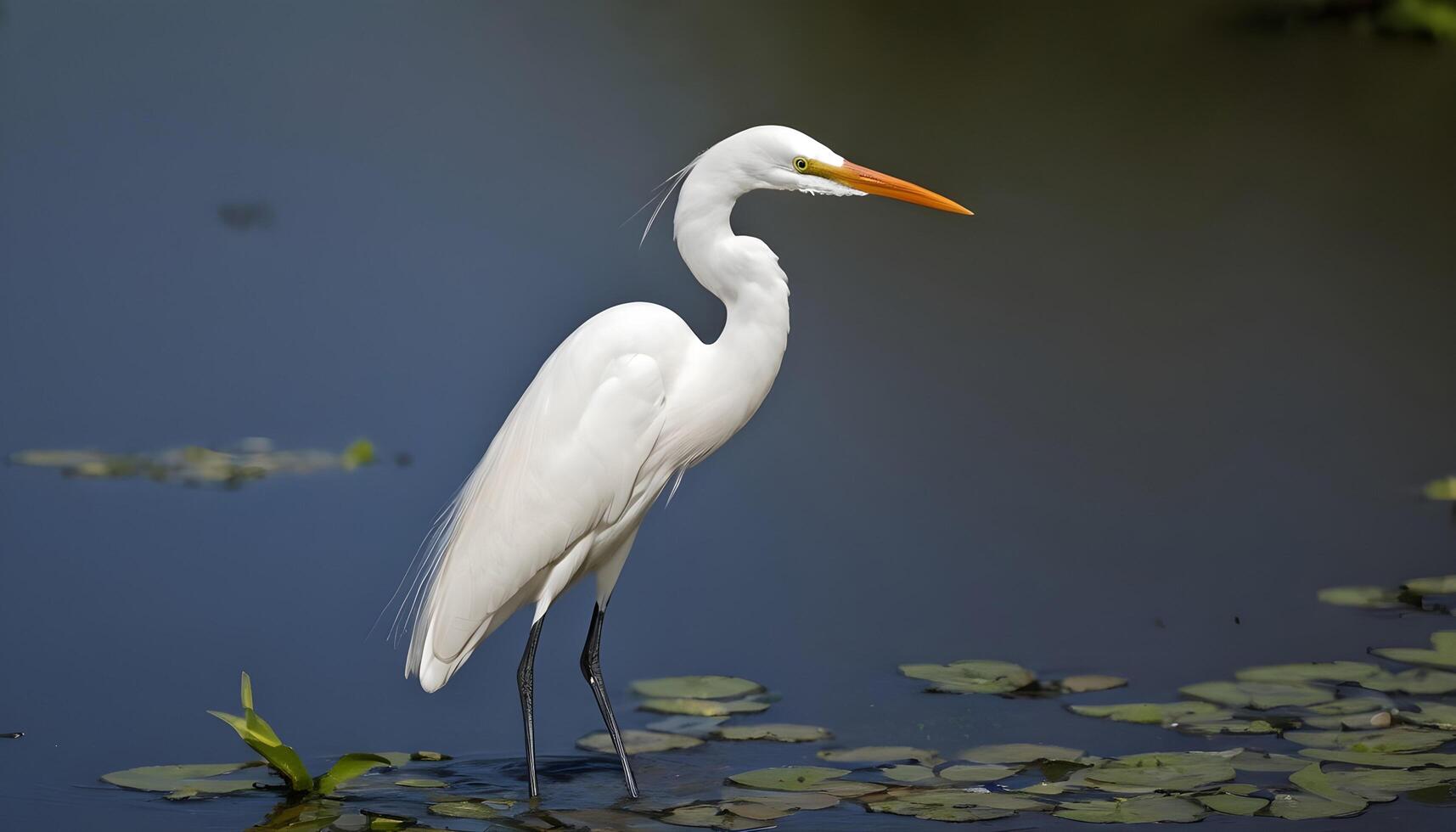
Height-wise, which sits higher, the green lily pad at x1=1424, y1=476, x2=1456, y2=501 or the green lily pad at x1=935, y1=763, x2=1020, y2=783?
A: the green lily pad at x1=1424, y1=476, x2=1456, y2=501

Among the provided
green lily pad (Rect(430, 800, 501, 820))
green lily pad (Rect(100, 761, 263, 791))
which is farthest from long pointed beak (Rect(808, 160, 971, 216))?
green lily pad (Rect(100, 761, 263, 791))

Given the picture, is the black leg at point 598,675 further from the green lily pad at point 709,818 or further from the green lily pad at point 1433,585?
the green lily pad at point 1433,585

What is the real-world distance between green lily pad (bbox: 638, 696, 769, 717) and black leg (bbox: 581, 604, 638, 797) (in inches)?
14.4

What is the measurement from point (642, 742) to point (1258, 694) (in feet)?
4.21

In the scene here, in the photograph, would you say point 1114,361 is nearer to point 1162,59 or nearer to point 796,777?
point 1162,59

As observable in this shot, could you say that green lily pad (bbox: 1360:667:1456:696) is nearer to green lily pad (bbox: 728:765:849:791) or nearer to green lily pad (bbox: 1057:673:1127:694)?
green lily pad (bbox: 1057:673:1127:694)

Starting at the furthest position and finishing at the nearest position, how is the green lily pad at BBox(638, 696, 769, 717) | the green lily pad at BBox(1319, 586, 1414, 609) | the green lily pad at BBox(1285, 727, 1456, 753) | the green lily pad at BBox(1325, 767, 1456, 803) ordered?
the green lily pad at BBox(1319, 586, 1414, 609), the green lily pad at BBox(638, 696, 769, 717), the green lily pad at BBox(1285, 727, 1456, 753), the green lily pad at BBox(1325, 767, 1456, 803)

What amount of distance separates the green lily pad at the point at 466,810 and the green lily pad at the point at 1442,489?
3.18 m

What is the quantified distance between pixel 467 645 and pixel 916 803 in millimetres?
830

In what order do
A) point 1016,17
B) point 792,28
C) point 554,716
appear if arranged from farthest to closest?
point 1016,17
point 792,28
point 554,716

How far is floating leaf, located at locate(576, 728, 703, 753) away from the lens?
2.94 metres

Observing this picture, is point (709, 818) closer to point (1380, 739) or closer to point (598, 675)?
point (598, 675)

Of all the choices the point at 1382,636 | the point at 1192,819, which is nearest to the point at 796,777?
the point at 1192,819

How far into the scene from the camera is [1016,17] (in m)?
6.27
